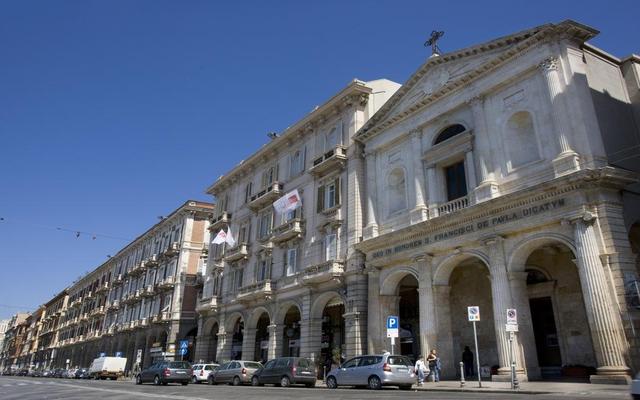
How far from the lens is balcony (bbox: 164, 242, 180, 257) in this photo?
5089cm

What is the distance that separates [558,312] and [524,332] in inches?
140

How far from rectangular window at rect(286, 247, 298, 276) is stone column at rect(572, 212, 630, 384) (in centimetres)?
1886

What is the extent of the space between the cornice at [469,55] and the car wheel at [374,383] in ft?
47.0

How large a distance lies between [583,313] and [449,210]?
7052 mm

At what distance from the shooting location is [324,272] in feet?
92.6

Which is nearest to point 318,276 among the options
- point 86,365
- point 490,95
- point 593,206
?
point 490,95

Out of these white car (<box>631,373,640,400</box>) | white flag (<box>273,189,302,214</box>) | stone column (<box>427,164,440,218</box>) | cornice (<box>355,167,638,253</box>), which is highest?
white flag (<box>273,189,302,214</box>)

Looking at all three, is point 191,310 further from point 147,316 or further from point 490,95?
point 490,95

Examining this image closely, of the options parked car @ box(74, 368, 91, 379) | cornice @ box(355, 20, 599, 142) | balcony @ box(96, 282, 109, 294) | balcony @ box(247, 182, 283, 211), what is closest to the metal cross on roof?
cornice @ box(355, 20, 599, 142)

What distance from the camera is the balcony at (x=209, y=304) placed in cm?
4012

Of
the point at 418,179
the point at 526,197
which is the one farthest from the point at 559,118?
the point at 418,179

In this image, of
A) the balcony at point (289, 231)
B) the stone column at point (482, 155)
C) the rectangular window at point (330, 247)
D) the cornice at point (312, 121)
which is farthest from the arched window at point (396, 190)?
the balcony at point (289, 231)

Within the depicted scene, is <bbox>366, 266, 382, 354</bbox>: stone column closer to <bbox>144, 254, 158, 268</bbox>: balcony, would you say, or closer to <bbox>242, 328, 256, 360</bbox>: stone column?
<bbox>242, 328, 256, 360</bbox>: stone column

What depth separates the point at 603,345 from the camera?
624 inches
